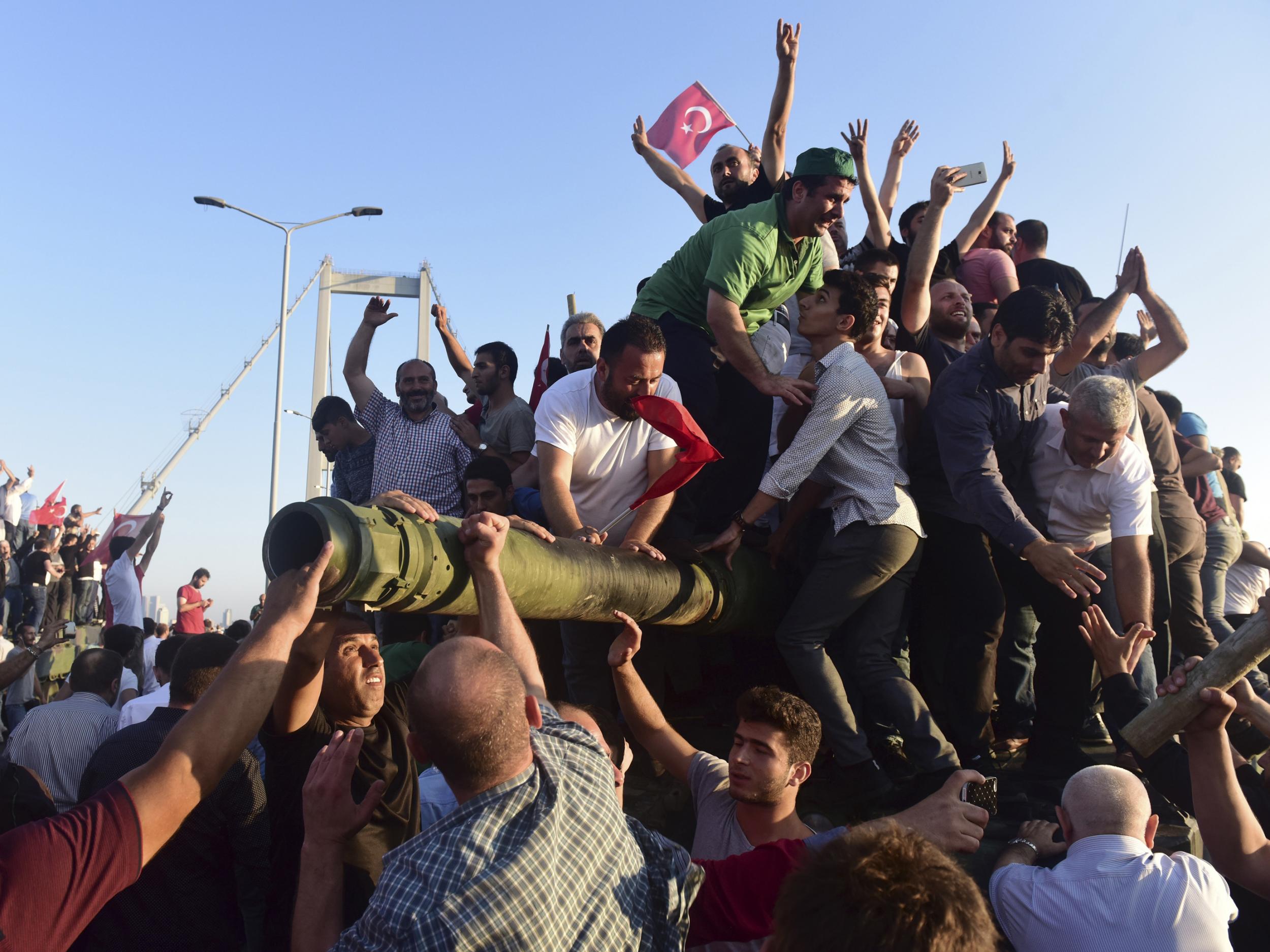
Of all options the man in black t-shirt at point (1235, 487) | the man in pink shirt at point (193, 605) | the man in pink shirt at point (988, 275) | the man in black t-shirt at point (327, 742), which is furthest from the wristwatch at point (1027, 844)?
the man in pink shirt at point (193, 605)

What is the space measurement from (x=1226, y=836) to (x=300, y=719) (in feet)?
9.43

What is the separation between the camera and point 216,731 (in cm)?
243

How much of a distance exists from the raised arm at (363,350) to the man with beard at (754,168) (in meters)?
1.34

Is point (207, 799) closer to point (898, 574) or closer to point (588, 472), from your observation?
point (588, 472)

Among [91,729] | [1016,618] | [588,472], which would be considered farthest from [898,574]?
[91,729]

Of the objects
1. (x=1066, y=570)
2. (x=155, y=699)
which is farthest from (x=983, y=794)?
(x=155, y=699)

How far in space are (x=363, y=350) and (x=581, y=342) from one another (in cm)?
153

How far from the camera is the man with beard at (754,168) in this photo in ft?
21.1

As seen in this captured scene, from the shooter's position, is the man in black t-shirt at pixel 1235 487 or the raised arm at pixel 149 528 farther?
the raised arm at pixel 149 528

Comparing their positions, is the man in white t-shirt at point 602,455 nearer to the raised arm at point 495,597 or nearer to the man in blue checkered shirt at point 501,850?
the raised arm at point 495,597

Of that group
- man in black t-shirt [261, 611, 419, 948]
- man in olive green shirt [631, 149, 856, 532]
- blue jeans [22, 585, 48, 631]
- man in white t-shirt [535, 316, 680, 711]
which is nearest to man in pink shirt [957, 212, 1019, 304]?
man in olive green shirt [631, 149, 856, 532]

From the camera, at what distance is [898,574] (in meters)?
4.88

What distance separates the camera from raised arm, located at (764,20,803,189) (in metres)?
6.40

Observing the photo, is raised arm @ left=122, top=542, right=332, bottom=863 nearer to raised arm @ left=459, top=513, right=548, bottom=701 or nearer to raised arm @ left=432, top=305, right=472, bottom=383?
raised arm @ left=459, top=513, right=548, bottom=701
